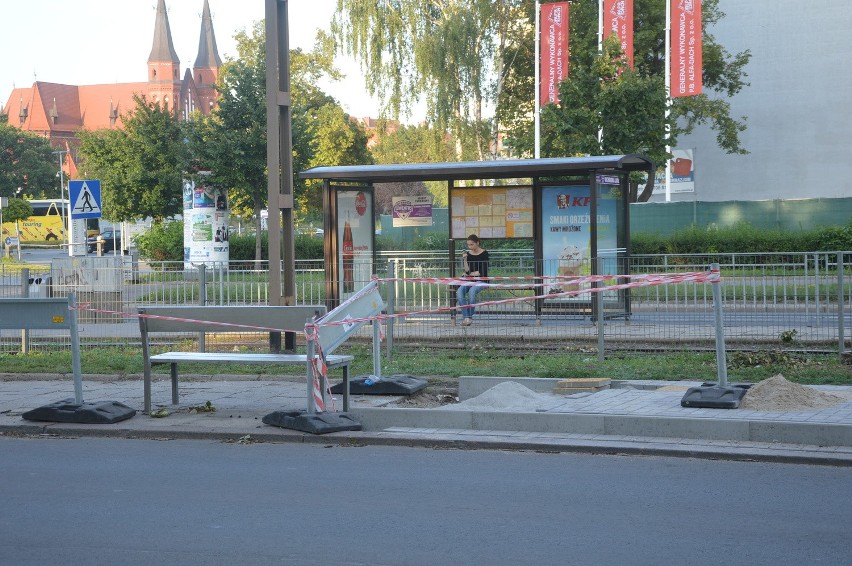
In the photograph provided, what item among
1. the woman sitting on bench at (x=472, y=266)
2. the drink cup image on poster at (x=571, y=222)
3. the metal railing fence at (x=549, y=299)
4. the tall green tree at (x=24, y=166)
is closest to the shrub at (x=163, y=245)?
the metal railing fence at (x=549, y=299)

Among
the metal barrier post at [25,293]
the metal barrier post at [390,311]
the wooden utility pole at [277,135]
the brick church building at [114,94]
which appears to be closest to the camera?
the wooden utility pole at [277,135]

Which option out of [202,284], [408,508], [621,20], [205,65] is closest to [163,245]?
[621,20]

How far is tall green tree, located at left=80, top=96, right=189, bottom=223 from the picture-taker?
42.2 metres

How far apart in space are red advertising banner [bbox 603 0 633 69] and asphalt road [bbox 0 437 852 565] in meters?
28.9

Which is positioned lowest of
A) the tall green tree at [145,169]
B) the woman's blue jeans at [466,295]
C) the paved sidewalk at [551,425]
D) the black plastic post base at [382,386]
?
the paved sidewalk at [551,425]

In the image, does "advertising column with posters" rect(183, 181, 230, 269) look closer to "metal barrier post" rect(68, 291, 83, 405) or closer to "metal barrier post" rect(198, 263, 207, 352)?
"metal barrier post" rect(198, 263, 207, 352)

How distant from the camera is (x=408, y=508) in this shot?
21.7ft

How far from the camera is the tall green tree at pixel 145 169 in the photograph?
4225 centimetres

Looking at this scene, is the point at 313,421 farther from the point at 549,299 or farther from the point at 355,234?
the point at 355,234

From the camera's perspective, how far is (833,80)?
51375 millimetres

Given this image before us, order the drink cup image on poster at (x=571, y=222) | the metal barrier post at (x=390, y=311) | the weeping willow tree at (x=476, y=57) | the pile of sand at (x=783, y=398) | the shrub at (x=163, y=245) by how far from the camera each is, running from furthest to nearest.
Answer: the weeping willow tree at (x=476, y=57)
the shrub at (x=163, y=245)
the drink cup image on poster at (x=571, y=222)
the metal barrier post at (x=390, y=311)
the pile of sand at (x=783, y=398)

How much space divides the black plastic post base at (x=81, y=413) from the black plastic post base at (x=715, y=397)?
17.1 feet

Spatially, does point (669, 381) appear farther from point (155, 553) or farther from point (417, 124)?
point (417, 124)

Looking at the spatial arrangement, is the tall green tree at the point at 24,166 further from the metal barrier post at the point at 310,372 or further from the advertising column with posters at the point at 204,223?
the metal barrier post at the point at 310,372
